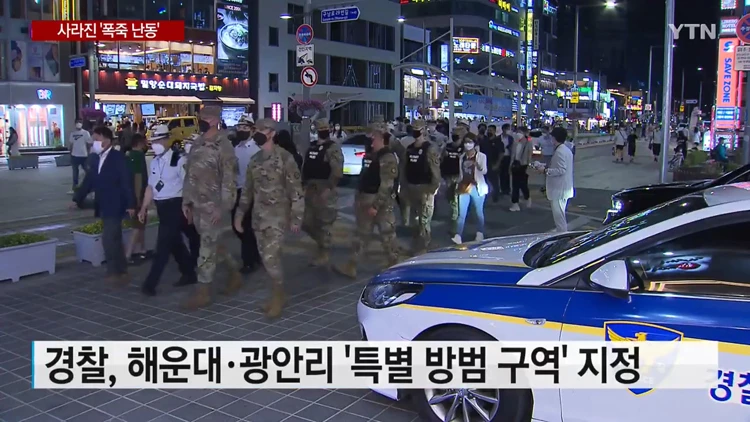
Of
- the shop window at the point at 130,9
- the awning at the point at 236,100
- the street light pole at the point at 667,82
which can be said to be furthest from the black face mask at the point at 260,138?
the awning at the point at 236,100

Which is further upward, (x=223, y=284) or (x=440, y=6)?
(x=440, y=6)

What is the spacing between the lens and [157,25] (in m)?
27.5

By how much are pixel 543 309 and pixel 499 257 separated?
0.75m

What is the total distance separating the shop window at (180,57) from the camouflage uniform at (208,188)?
35895mm

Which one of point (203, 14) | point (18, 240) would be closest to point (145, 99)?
point (203, 14)

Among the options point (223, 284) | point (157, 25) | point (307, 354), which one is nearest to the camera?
point (307, 354)

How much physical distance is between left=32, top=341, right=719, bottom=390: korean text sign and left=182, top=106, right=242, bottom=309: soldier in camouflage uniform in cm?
135

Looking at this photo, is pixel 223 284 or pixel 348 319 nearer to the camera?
pixel 348 319

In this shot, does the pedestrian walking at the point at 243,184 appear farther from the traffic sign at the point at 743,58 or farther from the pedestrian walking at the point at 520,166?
the traffic sign at the point at 743,58

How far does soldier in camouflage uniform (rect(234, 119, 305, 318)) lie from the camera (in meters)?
6.88

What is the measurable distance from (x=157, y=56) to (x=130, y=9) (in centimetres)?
298

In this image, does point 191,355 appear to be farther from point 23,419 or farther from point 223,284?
point 223,284

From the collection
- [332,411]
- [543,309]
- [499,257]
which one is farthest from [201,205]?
[543,309]

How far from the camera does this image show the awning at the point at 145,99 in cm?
3616
